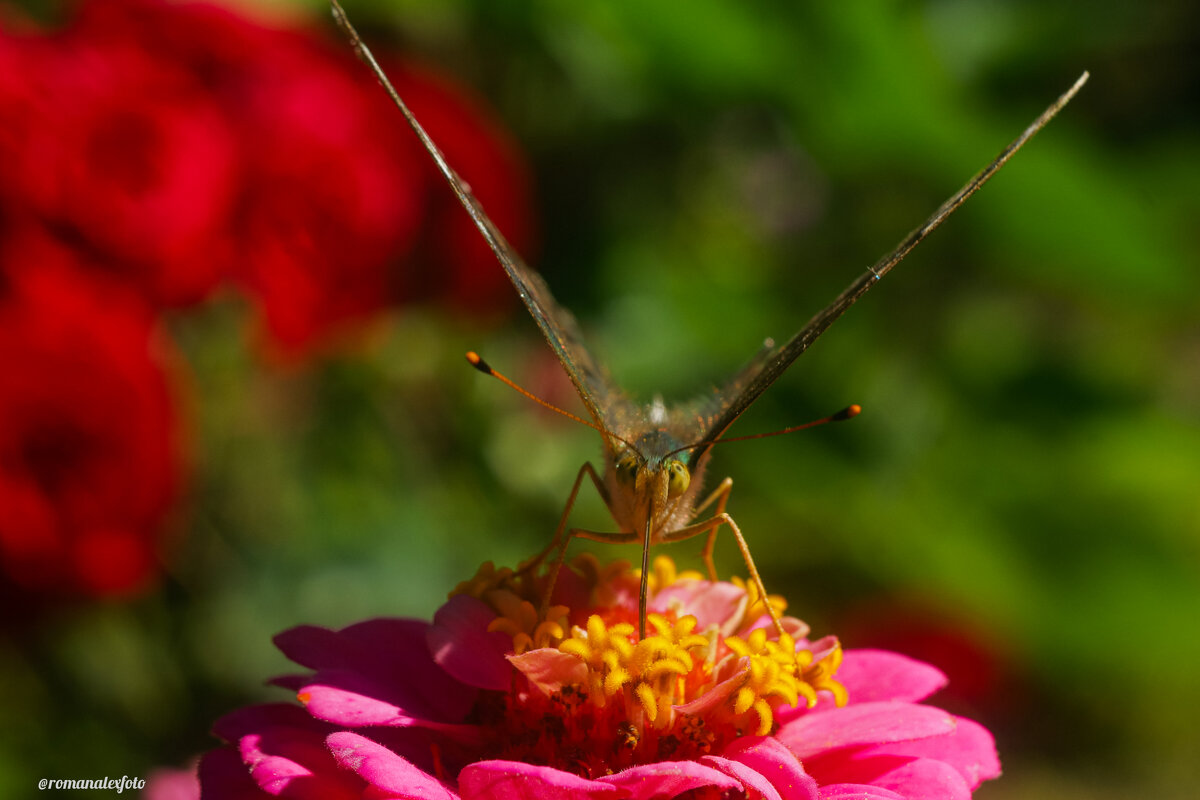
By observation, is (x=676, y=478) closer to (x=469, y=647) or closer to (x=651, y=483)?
(x=651, y=483)

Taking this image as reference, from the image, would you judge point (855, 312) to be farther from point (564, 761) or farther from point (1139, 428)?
point (564, 761)

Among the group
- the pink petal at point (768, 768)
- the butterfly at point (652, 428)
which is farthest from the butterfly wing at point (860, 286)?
the pink petal at point (768, 768)

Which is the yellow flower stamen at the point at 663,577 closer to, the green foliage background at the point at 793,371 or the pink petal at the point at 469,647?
the pink petal at the point at 469,647

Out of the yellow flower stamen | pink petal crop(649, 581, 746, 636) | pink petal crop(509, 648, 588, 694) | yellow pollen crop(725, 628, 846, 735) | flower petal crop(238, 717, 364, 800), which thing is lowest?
flower petal crop(238, 717, 364, 800)

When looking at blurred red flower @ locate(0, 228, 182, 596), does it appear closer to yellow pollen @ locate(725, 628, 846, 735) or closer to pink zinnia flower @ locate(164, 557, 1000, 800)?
pink zinnia flower @ locate(164, 557, 1000, 800)

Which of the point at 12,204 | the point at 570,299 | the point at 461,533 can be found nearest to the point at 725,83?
the point at 570,299

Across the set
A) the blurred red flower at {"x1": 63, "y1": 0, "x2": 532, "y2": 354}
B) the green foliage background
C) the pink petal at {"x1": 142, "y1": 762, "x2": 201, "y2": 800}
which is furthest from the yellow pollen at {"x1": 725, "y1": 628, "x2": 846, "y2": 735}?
the green foliage background
